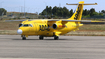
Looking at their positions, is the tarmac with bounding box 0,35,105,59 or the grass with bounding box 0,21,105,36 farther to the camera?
the grass with bounding box 0,21,105,36

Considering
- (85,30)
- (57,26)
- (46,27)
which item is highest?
(57,26)

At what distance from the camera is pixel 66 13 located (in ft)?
575

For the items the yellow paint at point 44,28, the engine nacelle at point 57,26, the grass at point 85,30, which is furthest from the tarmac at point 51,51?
the grass at point 85,30

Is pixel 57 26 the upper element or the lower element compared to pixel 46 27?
upper

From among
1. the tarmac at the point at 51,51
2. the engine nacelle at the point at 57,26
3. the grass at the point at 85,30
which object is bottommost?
the grass at the point at 85,30

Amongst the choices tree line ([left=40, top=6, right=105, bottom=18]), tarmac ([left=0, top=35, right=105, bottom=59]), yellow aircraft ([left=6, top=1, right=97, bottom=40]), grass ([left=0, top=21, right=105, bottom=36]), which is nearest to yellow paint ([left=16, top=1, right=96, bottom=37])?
yellow aircraft ([left=6, top=1, right=97, bottom=40])

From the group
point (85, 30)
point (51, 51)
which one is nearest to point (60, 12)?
point (85, 30)

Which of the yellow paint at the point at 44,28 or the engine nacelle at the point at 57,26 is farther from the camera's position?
the engine nacelle at the point at 57,26

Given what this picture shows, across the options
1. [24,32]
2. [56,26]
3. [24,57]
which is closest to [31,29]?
[24,32]

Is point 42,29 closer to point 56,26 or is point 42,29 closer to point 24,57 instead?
point 56,26

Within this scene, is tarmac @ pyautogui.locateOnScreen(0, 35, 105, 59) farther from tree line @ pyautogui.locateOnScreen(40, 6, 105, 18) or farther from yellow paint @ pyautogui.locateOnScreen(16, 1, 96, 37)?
tree line @ pyautogui.locateOnScreen(40, 6, 105, 18)

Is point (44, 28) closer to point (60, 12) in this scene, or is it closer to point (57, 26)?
point (57, 26)

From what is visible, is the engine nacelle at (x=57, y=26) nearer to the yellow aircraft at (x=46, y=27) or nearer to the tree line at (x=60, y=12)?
the yellow aircraft at (x=46, y=27)

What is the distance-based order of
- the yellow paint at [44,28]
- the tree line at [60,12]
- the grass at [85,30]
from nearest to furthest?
the yellow paint at [44,28] < the grass at [85,30] < the tree line at [60,12]
